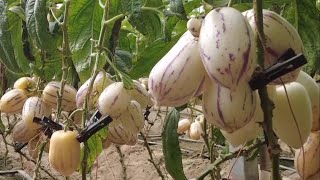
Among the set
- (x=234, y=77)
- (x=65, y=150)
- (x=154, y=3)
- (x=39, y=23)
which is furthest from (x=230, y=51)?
(x=154, y=3)

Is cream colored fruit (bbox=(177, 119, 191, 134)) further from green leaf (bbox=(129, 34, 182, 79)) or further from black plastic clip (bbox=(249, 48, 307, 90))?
black plastic clip (bbox=(249, 48, 307, 90))

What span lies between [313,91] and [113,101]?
0.82ft

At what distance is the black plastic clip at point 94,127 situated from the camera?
22.8 inches

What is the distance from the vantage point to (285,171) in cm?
194

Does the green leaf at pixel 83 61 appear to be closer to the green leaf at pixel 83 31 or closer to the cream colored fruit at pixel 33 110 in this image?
the green leaf at pixel 83 31

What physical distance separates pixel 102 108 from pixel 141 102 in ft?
0.31

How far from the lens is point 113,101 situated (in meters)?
0.62

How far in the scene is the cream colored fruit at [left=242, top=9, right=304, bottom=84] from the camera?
386 mm

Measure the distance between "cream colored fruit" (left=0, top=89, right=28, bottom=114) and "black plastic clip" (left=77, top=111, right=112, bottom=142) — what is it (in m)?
0.37

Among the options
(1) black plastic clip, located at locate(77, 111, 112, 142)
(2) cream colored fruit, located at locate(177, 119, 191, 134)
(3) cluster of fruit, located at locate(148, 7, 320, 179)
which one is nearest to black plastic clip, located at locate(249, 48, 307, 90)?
(3) cluster of fruit, located at locate(148, 7, 320, 179)

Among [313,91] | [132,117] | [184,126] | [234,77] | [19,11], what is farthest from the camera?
[184,126]

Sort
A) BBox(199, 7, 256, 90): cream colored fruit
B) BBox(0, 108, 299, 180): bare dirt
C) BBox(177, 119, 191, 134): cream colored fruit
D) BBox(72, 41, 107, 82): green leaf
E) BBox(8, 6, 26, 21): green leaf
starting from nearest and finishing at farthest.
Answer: BBox(199, 7, 256, 90): cream colored fruit → BBox(72, 41, 107, 82): green leaf → BBox(8, 6, 26, 21): green leaf → BBox(0, 108, 299, 180): bare dirt → BBox(177, 119, 191, 134): cream colored fruit

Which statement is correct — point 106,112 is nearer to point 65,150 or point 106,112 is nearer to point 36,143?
point 65,150

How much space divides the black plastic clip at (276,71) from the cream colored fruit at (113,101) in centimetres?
28
